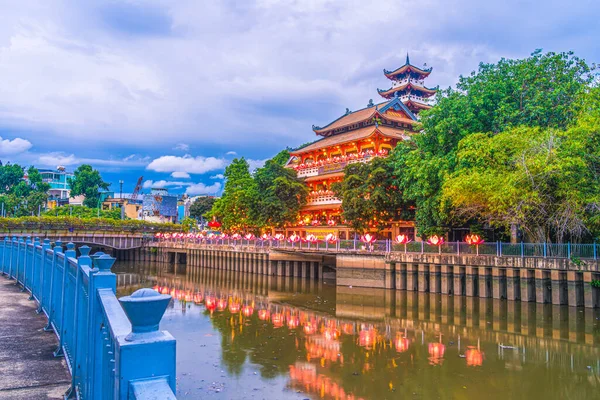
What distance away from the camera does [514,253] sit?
22.4 m

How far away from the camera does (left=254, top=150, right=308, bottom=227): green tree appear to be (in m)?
38.9

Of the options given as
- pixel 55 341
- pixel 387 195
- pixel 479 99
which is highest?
pixel 479 99

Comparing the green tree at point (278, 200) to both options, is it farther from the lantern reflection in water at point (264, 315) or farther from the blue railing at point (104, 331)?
the blue railing at point (104, 331)

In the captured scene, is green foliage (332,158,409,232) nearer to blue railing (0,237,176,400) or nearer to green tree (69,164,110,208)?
blue railing (0,237,176,400)

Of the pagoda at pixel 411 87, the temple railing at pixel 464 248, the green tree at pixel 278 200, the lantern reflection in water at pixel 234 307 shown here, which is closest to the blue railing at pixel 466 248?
the temple railing at pixel 464 248

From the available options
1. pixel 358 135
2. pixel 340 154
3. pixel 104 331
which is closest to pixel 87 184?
pixel 340 154

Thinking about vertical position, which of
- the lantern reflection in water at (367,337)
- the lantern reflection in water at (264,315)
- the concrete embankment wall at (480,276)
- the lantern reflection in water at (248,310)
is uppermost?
the concrete embankment wall at (480,276)

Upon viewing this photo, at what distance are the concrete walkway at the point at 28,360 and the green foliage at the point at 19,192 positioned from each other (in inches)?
2547

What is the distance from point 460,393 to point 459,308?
11450 mm

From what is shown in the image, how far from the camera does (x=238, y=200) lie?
4400cm

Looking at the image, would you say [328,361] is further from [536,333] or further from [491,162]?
[491,162]

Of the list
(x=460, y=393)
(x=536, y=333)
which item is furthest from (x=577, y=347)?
(x=460, y=393)

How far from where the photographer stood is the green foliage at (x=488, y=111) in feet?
78.4

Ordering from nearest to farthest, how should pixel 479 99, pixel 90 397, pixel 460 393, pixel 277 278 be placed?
pixel 90 397, pixel 460 393, pixel 479 99, pixel 277 278
